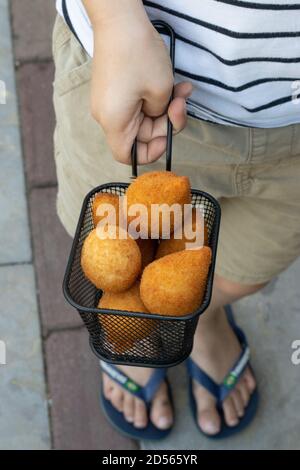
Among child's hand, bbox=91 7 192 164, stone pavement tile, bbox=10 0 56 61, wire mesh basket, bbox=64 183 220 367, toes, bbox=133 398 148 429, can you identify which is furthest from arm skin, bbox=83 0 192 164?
stone pavement tile, bbox=10 0 56 61

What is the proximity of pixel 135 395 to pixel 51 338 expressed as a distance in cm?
29

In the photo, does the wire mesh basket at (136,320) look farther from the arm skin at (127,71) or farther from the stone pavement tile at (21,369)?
the stone pavement tile at (21,369)

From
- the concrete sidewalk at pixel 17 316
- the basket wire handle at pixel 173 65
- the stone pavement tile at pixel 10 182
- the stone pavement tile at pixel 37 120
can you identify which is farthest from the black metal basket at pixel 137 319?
the stone pavement tile at pixel 37 120

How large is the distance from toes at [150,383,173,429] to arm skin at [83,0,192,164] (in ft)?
3.18

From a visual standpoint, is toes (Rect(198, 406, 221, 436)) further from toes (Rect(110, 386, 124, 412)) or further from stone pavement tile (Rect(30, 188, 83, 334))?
stone pavement tile (Rect(30, 188, 83, 334))

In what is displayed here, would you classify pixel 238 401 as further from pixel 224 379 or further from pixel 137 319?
pixel 137 319

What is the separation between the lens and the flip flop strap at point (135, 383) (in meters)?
1.69

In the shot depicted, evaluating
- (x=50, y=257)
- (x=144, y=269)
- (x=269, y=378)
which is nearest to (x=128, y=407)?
(x=269, y=378)

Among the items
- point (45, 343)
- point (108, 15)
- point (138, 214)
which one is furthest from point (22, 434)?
point (108, 15)

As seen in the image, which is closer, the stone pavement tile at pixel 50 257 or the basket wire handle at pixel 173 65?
the basket wire handle at pixel 173 65

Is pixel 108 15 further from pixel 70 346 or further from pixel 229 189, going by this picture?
pixel 70 346

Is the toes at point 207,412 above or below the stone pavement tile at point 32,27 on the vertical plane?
below

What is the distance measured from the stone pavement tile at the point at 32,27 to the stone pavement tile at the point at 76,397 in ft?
3.45

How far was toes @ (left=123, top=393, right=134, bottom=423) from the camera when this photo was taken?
5.54ft
